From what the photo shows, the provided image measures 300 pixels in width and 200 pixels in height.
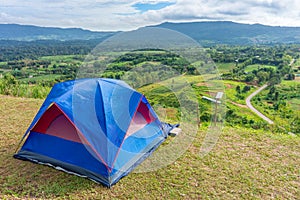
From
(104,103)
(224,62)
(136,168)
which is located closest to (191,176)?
(136,168)

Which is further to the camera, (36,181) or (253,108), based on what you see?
(253,108)

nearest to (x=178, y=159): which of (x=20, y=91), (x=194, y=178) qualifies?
(x=194, y=178)

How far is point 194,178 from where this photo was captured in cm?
321

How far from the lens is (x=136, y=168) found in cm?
342

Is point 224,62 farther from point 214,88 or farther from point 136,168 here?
point 136,168

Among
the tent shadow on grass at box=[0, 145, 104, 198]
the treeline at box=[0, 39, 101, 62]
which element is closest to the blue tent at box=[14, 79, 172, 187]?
the tent shadow on grass at box=[0, 145, 104, 198]

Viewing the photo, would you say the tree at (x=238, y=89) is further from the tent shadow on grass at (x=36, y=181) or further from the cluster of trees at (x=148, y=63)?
the tent shadow on grass at (x=36, y=181)

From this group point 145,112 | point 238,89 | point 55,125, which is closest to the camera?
point 55,125

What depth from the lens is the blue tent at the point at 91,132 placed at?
10.5 feet

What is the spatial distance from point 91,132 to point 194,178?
1.56 meters

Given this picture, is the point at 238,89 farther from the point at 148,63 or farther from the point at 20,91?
the point at 20,91

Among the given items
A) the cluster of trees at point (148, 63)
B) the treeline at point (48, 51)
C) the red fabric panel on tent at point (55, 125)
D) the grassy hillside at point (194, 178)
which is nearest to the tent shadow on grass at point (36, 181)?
the grassy hillside at point (194, 178)

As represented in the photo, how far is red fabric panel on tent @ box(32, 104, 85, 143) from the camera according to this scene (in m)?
3.42

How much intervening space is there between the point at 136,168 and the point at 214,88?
4.20m
